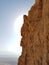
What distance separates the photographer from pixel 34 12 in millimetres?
19625

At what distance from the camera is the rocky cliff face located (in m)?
16.9

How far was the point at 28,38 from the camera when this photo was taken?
20.3 meters

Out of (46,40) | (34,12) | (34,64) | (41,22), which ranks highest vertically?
(34,12)

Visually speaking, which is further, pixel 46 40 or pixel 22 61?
pixel 22 61

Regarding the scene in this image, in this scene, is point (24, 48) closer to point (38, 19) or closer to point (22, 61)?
point (22, 61)

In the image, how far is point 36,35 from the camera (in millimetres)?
18531

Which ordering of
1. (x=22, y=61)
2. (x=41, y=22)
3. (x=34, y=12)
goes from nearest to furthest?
(x=41, y=22) → (x=34, y=12) → (x=22, y=61)

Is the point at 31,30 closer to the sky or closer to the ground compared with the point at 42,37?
closer to the sky

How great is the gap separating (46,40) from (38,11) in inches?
114

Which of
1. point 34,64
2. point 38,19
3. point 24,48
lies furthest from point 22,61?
point 38,19

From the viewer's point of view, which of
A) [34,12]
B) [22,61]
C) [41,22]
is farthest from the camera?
[22,61]

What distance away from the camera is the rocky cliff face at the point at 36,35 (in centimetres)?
1692

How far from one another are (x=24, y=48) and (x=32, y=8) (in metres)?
3.29

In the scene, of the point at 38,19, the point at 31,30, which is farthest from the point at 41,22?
the point at 31,30
